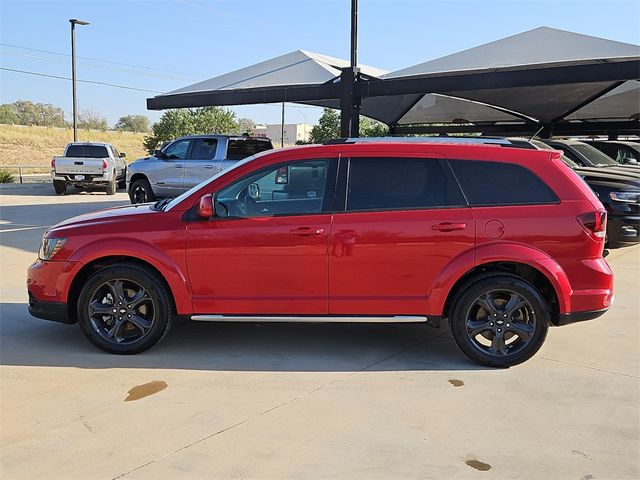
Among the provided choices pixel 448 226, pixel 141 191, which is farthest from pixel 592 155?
pixel 141 191

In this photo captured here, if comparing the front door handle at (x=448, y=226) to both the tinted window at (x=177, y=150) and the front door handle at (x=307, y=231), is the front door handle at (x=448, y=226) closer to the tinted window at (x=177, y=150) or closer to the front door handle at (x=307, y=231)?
the front door handle at (x=307, y=231)

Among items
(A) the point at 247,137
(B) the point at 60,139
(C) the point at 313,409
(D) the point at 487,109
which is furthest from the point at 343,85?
Result: (B) the point at 60,139

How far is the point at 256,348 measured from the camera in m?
5.01

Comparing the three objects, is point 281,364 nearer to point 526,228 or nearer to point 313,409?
point 313,409

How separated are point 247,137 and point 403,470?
11.3m

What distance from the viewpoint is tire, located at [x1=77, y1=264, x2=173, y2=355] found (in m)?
4.71

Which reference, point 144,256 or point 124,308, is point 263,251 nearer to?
point 144,256

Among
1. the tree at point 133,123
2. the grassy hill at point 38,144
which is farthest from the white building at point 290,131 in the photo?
the grassy hill at point 38,144

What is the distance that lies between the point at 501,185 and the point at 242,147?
967cm

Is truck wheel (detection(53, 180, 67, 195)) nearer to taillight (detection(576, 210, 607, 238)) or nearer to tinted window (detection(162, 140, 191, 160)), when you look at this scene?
tinted window (detection(162, 140, 191, 160))

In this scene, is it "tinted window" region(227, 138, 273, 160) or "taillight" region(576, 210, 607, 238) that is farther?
"tinted window" region(227, 138, 273, 160)

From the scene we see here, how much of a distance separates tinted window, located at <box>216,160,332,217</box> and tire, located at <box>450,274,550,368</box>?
142 centimetres

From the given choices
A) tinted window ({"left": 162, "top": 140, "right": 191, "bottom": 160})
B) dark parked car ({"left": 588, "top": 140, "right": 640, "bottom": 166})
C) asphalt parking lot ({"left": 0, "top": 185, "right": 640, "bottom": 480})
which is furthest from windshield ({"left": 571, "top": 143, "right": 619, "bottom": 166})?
tinted window ({"left": 162, "top": 140, "right": 191, "bottom": 160})

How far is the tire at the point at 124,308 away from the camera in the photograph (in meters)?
4.71
